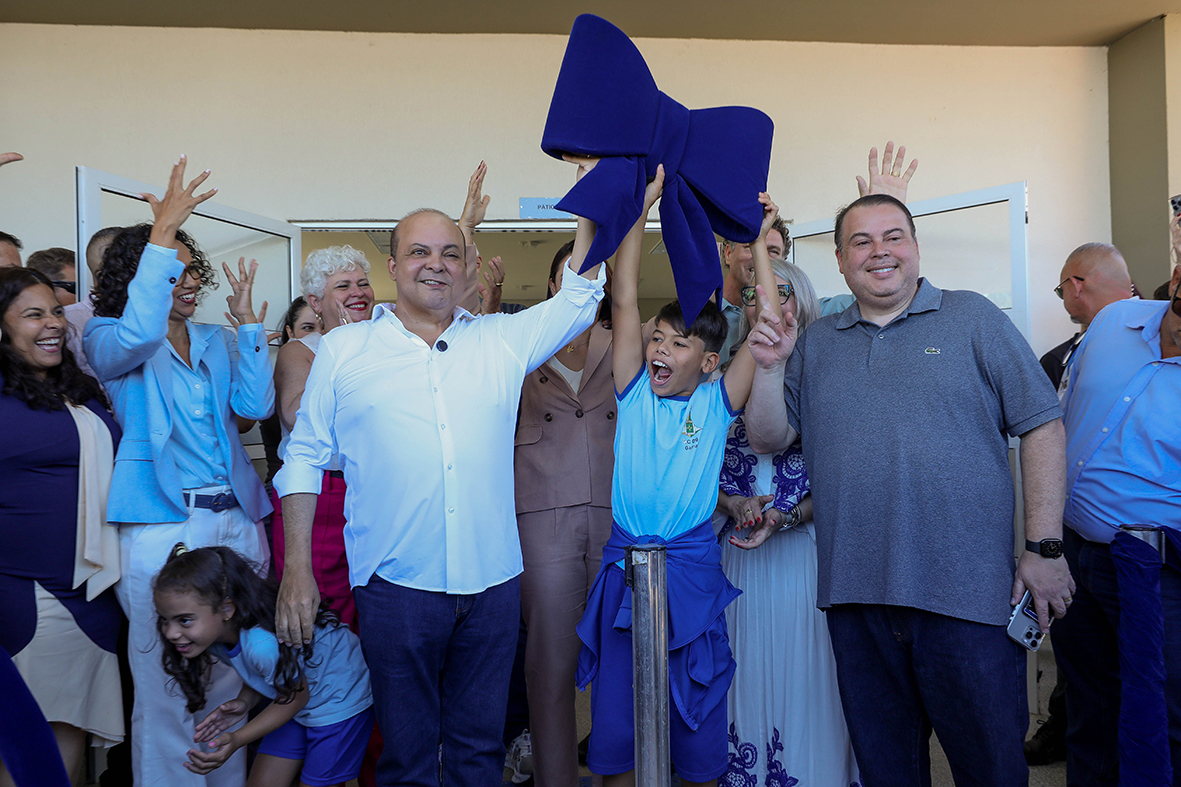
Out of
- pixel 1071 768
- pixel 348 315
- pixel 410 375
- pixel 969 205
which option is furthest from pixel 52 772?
pixel 969 205

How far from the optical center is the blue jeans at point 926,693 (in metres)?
1.72

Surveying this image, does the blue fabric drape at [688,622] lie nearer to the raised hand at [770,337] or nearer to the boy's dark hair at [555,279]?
the raised hand at [770,337]

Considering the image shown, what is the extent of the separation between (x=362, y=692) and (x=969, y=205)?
3.06m

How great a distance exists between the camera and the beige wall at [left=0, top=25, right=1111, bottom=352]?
407 centimetres

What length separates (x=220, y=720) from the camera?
6.75ft

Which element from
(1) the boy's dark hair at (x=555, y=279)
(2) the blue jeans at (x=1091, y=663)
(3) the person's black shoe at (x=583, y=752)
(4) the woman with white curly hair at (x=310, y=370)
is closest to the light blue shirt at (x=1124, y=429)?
(2) the blue jeans at (x=1091, y=663)

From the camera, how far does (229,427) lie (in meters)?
2.38

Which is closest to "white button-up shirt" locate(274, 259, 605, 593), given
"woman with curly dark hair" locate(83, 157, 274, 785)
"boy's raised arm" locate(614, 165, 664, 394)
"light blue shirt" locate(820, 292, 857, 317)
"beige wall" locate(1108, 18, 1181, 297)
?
"boy's raised arm" locate(614, 165, 664, 394)

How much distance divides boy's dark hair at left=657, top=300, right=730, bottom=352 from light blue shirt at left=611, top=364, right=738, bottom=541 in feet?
0.45

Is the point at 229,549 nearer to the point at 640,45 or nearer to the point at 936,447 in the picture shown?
the point at 936,447

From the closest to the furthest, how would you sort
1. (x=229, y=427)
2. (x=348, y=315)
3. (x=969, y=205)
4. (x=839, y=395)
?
(x=839, y=395), (x=229, y=427), (x=348, y=315), (x=969, y=205)

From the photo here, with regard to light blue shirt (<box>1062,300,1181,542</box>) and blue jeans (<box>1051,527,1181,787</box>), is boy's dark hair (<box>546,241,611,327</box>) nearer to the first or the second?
light blue shirt (<box>1062,300,1181,542</box>)

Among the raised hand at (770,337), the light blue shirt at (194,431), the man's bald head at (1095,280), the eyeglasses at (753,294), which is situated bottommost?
the light blue shirt at (194,431)

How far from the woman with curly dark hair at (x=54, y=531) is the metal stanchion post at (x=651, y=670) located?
1.57 m
